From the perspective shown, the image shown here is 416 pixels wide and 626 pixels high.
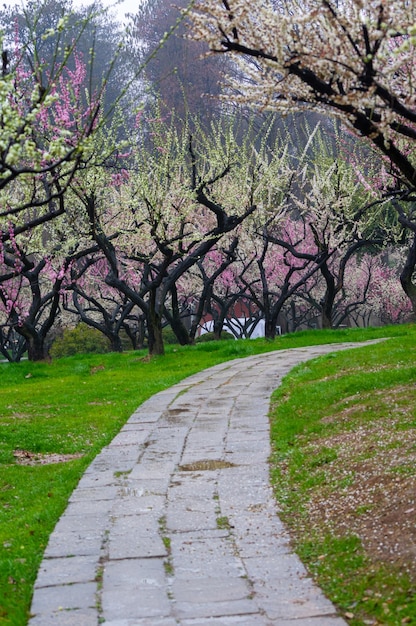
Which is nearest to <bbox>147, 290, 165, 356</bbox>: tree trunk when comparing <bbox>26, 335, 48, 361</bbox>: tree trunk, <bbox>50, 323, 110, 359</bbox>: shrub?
<bbox>26, 335, 48, 361</bbox>: tree trunk

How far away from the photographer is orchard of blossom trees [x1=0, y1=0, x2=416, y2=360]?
6121 mm

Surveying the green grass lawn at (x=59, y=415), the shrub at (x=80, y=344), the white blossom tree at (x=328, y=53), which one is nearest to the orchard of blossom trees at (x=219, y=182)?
the white blossom tree at (x=328, y=53)

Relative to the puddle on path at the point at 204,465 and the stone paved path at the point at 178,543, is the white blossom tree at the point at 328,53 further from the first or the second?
the puddle on path at the point at 204,465

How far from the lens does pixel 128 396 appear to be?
14.0 metres

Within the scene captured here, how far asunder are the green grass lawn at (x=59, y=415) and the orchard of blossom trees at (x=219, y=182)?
160cm

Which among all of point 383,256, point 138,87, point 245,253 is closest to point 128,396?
point 245,253

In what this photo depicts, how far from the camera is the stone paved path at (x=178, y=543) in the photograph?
456 centimetres

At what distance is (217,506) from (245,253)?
21207mm

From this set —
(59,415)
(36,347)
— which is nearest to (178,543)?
(59,415)

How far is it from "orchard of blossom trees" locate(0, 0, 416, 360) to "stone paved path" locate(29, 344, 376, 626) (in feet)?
8.94

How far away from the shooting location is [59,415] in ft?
41.3

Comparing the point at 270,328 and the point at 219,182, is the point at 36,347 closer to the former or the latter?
the point at 270,328

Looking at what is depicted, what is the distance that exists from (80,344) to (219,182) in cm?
1322

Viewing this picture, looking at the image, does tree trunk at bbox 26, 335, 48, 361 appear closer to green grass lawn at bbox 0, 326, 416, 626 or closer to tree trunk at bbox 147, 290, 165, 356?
green grass lawn at bbox 0, 326, 416, 626
